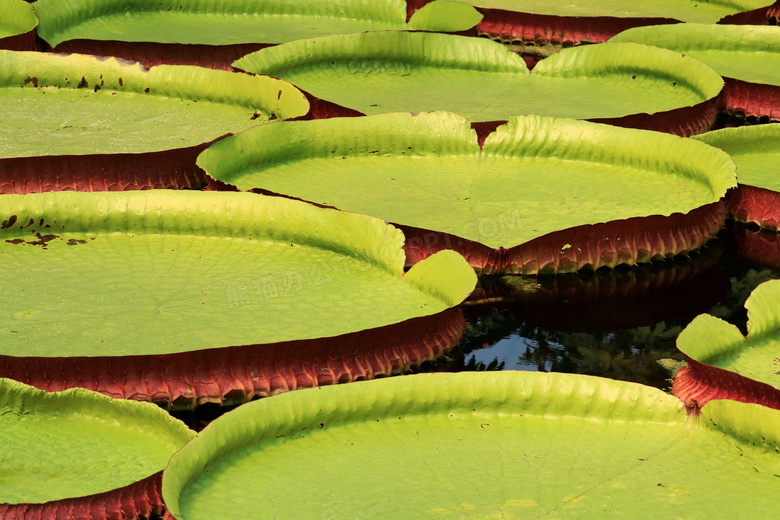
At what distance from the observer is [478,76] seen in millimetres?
6035

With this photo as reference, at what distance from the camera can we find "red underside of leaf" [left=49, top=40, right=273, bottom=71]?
5.77 m

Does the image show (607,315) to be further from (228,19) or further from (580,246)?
(228,19)

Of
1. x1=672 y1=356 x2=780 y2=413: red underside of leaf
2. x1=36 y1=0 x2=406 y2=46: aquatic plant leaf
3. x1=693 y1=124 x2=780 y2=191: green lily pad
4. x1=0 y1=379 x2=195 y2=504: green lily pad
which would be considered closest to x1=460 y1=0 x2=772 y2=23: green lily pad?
x1=36 y1=0 x2=406 y2=46: aquatic plant leaf

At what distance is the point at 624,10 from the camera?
292 inches

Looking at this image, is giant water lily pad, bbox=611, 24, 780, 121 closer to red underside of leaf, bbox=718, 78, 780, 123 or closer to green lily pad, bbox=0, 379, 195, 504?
red underside of leaf, bbox=718, 78, 780, 123

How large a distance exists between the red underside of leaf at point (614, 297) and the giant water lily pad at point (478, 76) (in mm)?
1534

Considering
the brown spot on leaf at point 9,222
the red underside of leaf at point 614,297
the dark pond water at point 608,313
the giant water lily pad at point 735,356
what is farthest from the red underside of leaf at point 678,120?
the brown spot on leaf at point 9,222

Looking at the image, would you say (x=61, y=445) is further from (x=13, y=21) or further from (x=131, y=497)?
(x=13, y=21)

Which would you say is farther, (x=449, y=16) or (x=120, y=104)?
(x=449, y=16)

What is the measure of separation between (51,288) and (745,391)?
214cm

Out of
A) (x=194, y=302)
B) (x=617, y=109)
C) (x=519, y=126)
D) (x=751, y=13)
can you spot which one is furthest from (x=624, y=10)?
(x=194, y=302)

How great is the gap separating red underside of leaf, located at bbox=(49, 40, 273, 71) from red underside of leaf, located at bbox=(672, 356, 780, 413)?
136 inches

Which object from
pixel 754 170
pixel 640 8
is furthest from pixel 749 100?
pixel 640 8

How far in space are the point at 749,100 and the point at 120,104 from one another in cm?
316
